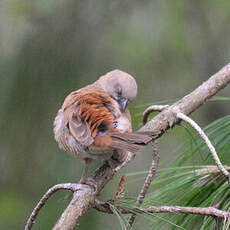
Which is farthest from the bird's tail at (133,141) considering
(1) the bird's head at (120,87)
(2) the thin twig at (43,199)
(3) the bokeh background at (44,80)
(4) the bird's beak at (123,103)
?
(1) the bird's head at (120,87)

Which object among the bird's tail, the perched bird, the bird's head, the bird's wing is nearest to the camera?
the bird's tail

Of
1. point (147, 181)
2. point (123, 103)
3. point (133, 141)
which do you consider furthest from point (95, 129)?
point (123, 103)

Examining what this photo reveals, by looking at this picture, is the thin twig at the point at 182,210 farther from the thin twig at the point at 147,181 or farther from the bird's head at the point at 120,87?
the bird's head at the point at 120,87

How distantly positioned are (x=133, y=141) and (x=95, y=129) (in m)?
0.32

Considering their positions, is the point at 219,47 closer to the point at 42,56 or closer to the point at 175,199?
Answer: the point at 42,56

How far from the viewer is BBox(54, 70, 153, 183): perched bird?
2660 millimetres

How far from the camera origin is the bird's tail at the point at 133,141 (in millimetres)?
2470

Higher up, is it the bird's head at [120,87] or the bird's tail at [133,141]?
the bird's head at [120,87]

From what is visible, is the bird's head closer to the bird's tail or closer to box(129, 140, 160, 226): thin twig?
the bird's tail

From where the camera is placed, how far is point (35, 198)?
4.09 m

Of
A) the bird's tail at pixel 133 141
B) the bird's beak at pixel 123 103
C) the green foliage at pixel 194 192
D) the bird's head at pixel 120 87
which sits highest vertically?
the bird's head at pixel 120 87

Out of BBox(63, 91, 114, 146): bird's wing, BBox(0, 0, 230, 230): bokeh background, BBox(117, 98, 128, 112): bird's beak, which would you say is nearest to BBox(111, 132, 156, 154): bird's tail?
BBox(63, 91, 114, 146): bird's wing

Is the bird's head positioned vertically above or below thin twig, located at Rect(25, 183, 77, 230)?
above

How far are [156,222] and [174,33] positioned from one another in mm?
3672
